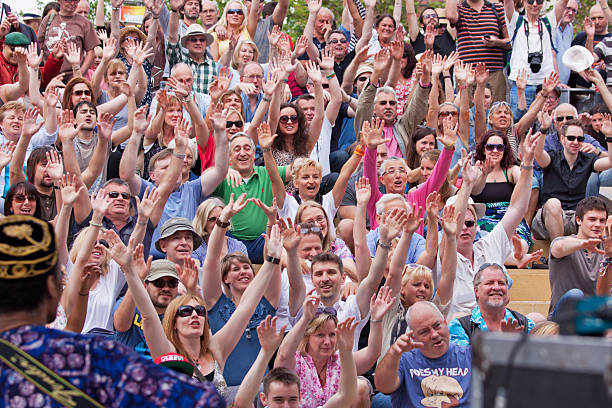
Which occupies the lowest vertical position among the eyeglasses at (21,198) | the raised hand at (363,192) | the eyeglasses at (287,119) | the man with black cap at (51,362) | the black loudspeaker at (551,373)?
the eyeglasses at (21,198)

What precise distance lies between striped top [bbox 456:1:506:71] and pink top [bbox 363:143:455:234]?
3.70 metres

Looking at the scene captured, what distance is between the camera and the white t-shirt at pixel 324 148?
935 cm

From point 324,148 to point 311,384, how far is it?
418cm

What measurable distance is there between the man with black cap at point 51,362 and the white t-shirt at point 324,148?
6.64 m

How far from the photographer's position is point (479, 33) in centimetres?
1131

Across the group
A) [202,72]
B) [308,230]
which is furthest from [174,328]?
[202,72]

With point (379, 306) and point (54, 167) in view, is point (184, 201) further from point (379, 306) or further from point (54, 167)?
point (379, 306)

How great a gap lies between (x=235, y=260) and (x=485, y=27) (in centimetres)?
632

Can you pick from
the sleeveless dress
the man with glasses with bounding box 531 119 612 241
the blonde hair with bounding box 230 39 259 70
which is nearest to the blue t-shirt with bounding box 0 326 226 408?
the sleeveless dress

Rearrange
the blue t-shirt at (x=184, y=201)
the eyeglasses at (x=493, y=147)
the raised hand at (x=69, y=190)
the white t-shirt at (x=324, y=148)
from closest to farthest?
the raised hand at (x=69, y=190) < the blue t-shirt at (x=184, y=201) < the eyeglasses at (x=493, y=147) < the white t-shirt at (x=324, y=148)

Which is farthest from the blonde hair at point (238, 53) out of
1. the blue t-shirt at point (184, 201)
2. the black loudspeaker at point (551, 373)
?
the black loudspeaker at point (551, 373)

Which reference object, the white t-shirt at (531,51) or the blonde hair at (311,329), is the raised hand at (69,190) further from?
the white t-shirt at (531,51)

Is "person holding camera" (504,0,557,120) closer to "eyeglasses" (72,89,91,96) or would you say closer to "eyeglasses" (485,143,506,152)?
"eyeglasses" (485,143,506,152)

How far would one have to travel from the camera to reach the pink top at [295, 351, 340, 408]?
18.4 ft
